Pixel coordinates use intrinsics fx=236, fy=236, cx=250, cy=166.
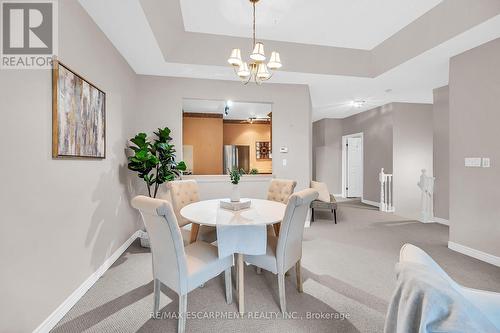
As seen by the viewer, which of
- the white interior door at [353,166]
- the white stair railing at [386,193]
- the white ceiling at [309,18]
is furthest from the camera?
the white interior door at [353,166]

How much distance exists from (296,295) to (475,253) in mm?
2498

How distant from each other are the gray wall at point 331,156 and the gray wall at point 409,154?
2.16 metres

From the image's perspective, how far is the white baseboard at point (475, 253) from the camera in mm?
2715

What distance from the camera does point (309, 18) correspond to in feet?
9.59

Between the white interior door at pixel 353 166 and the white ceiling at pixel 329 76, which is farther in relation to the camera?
the white interior door at pixel 353 166

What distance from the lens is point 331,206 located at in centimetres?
446

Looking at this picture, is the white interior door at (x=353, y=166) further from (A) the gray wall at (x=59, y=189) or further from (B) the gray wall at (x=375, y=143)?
(A) the gray wall at (x=59, y=189)

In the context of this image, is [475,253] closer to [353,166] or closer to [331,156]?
[353,166]

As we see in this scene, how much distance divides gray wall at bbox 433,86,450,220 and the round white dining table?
376 cm

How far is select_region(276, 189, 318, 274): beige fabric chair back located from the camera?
5.79 feet

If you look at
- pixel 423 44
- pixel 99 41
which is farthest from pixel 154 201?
pixel 423 44
